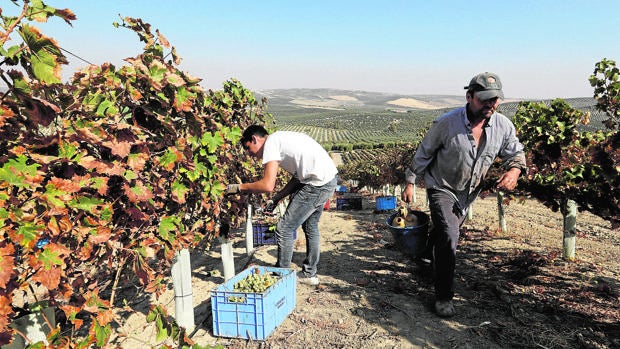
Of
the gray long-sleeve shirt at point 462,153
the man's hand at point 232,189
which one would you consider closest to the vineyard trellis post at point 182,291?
the man's hand at point 232,189

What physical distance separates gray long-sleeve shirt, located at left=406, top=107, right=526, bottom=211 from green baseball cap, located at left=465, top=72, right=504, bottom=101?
0.35 metres

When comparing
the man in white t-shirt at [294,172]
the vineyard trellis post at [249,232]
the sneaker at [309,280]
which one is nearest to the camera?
the man in white t-shirt at [294,172]

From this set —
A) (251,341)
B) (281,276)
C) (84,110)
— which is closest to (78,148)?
(84,110)

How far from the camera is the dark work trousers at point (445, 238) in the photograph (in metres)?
4.12

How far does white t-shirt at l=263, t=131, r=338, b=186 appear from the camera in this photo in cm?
449

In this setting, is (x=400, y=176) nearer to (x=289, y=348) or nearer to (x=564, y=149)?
(x=564, y=149)

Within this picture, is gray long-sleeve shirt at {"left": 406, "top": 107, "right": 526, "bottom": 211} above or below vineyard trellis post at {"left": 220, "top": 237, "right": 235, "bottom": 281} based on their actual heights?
above

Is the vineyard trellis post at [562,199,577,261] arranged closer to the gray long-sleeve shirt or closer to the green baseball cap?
the gray long-sleeve shirt

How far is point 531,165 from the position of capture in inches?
243

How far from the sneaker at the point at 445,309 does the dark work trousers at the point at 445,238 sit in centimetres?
5

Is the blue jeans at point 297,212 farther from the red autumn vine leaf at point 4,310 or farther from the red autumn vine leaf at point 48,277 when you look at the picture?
the red autumn vine leaf at point 4,310

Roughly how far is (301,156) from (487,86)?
2023 mm

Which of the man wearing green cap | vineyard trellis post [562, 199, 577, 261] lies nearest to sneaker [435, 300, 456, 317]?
the man wearing green cap

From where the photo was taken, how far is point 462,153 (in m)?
3.99
